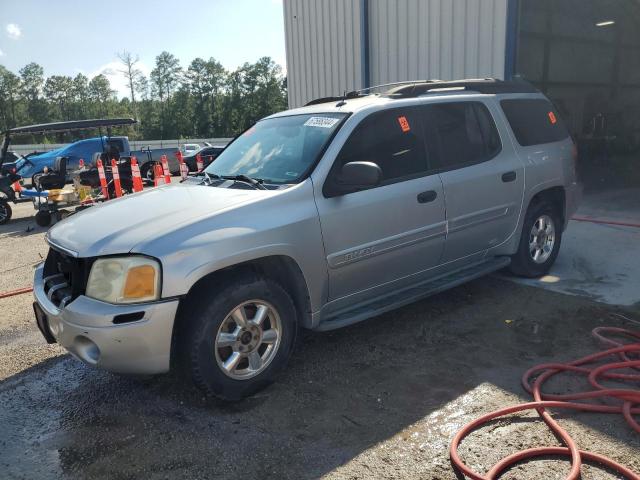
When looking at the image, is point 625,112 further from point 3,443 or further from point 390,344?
point 3,443

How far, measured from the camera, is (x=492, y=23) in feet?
26.5

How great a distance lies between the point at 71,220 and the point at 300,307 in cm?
172

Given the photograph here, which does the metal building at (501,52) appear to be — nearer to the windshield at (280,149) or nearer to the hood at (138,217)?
the windshield at (280,149)

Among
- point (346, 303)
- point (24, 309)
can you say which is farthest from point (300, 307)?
point (24, 309)

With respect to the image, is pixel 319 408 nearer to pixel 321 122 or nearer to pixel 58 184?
pixel 321 122

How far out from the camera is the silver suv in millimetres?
2869

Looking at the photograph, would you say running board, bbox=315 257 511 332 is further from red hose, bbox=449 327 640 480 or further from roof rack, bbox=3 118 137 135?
roof rack, bbox=3 118 137 135

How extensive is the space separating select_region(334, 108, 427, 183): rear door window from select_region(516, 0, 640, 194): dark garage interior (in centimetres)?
1008

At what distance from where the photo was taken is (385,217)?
3689 mm

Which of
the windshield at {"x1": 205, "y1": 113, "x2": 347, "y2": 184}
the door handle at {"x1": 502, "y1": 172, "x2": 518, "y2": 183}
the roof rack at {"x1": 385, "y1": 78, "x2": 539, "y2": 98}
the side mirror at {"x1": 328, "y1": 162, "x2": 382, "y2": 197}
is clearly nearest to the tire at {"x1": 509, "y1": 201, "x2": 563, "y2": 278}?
the door handle at {"x1": 502, "y1": 172, "x2": 518, "y2": 183}

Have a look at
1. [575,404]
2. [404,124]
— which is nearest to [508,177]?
[404,124]

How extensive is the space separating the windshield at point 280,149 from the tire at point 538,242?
2323mm

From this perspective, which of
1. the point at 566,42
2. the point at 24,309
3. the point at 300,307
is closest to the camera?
the point at 300,307

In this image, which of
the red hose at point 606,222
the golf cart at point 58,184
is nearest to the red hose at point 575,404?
the red hose at point 606,222
